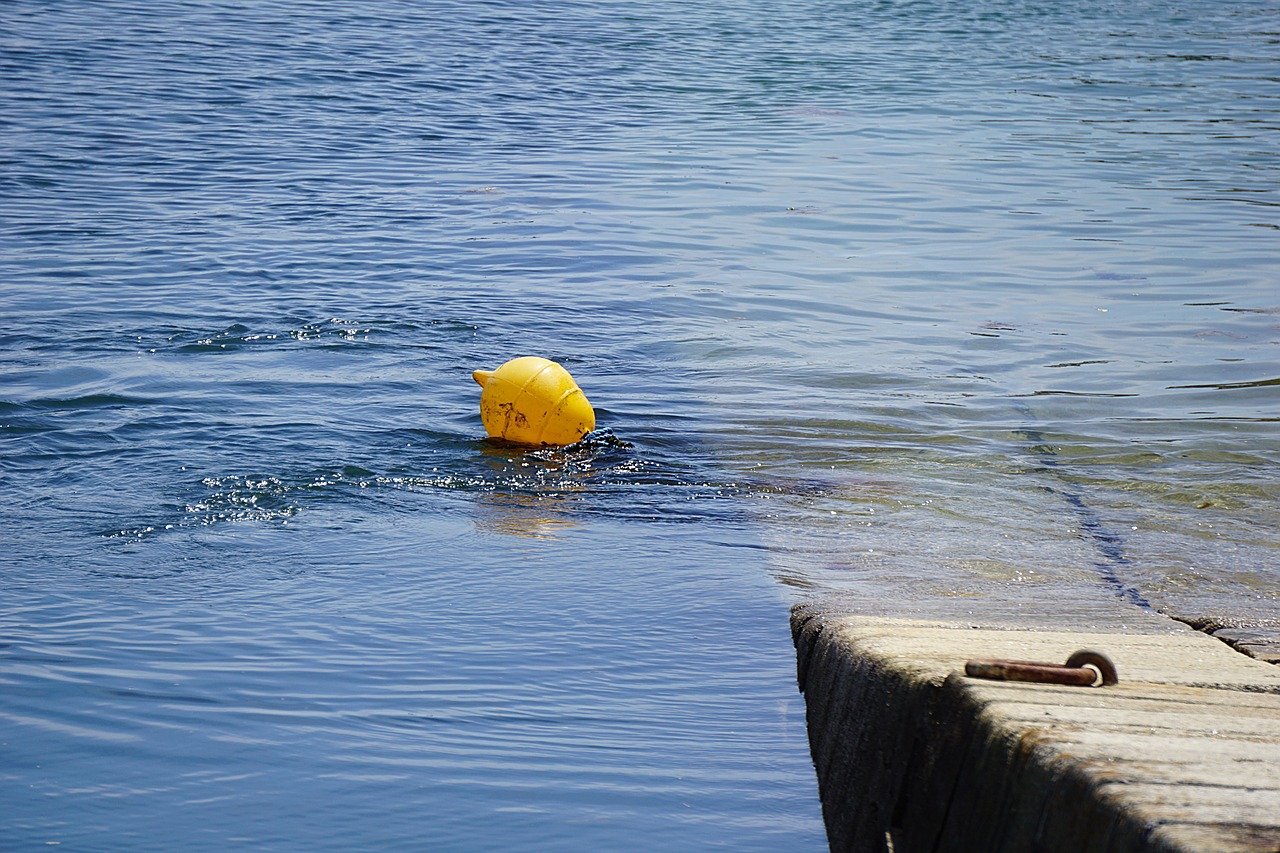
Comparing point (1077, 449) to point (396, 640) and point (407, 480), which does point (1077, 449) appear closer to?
point (407, 480)

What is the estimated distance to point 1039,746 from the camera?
2.21 metres

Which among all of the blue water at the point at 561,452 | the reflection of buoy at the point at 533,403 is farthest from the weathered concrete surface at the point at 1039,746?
the reflection of buoy at the point at 533,403

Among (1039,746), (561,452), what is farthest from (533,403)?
(1039,746)

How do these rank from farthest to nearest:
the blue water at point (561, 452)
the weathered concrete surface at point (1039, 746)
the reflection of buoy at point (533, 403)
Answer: the reflection of buoy at point (533, 403), the blue water at point (561, 452), the weathered concrete surface at point (1039, 746)

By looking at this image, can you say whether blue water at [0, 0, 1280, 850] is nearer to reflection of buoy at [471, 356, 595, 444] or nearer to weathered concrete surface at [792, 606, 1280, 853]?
reflection of buoy at [471, 356, 595, 444]

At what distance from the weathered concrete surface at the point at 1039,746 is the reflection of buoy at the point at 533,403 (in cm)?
322

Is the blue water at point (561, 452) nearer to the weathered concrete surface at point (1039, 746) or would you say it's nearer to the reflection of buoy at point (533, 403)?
the reflection of buoy at point (533, 403)

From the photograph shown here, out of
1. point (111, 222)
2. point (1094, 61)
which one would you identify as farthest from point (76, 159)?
point (1094, 61)

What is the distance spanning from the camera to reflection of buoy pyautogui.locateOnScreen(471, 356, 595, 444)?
654 cm

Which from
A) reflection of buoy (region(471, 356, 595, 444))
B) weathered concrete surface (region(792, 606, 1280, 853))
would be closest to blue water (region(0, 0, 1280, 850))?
reflection of buoy (region(471, 356, 595, 444))

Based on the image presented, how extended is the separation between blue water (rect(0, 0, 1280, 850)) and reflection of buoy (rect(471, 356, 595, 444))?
0.14 meters

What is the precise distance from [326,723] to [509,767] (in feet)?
1.86

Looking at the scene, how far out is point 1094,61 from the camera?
23.5 meters

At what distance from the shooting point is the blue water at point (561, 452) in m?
3.68
